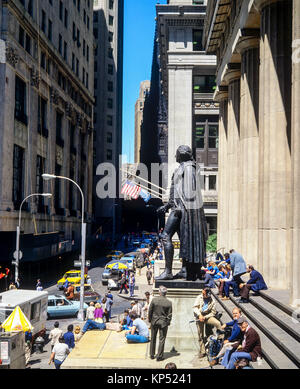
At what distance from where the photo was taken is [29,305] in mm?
19969

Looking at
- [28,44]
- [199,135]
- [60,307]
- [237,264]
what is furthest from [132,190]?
[237,264]

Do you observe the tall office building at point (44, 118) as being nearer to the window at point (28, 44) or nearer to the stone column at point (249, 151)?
the window at point (28, 44)

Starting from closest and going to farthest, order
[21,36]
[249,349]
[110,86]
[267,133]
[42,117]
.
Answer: [249,349]
[267,133]
[21,36]
[42,117]
[110,86]

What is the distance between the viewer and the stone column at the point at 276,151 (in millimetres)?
16938

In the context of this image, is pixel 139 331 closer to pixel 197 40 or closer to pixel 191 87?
pixel 191 87

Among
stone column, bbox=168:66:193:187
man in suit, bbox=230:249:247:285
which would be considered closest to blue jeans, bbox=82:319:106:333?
man in suit, bbox=230:249:247:285

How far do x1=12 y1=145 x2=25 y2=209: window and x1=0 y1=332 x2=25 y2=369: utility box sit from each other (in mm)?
26954

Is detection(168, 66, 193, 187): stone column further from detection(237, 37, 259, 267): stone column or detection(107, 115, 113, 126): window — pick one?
detection(107, 115, 113, 126): window

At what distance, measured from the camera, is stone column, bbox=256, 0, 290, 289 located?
1694 cm

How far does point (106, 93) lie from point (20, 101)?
68605 mm

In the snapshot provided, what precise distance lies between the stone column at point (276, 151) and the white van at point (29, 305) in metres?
9.57

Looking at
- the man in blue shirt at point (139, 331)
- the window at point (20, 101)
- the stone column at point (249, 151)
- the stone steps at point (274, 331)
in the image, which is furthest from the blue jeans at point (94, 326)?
the window at point (20, 101)

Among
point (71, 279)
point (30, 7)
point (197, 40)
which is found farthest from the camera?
point (197, 40)
